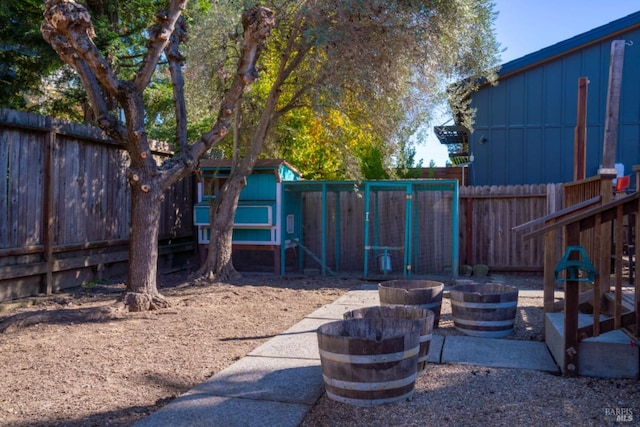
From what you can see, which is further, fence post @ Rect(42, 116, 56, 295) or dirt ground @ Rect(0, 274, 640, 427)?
fence post @ Rect(42, 116, 56, 295)

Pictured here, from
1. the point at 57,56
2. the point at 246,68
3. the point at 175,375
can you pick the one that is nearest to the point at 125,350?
the point at 175,375

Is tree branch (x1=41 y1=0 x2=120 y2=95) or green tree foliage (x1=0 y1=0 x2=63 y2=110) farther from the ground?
green tree foliage (x1=0 y1=0 x2=63 y2=110)

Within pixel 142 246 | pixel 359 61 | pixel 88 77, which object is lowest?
pixel 142 246

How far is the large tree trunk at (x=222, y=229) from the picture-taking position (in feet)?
35.3

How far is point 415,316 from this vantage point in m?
5.22

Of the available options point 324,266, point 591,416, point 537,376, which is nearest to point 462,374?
point 537,376

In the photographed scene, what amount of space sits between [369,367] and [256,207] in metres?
7.83

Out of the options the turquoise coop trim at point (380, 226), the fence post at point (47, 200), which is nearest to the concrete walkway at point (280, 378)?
the fence post at point (47, 200)

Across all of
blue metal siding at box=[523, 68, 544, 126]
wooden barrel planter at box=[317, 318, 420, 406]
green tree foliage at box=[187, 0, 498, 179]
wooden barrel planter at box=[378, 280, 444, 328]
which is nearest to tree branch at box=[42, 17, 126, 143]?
green tree foliage at box=[187, 0, 498, 179]

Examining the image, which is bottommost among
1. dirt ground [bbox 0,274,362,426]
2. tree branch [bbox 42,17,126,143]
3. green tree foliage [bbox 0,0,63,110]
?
dirt ground [bbox 0,274,362,426]

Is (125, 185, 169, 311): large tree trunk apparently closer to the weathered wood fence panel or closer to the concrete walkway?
the concrete walkway

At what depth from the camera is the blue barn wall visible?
640 inches

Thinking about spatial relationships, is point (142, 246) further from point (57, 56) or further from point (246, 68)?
point (57, 56)

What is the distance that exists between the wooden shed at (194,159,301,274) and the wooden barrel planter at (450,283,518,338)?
18.9 ft
